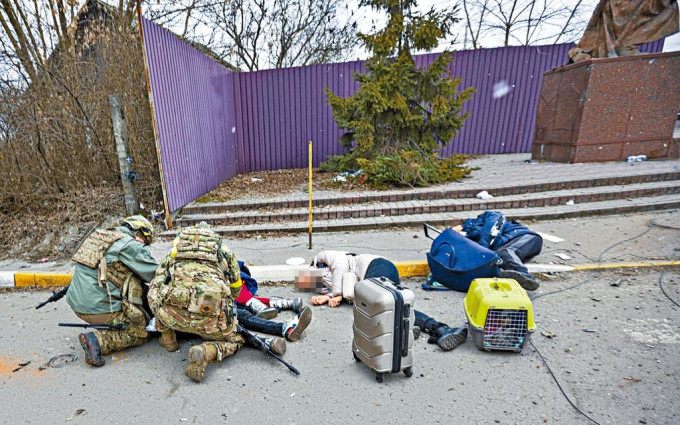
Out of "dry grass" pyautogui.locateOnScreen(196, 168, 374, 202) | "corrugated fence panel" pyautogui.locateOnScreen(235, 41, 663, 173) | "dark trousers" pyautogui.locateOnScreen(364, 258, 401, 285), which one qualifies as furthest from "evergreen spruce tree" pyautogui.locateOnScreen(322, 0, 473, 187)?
"dark trousers" pyautogui.locateOnScreen(364, 258, 401, 285)

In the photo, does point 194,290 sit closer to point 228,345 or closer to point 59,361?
point 228,345

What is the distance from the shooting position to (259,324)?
116 inches

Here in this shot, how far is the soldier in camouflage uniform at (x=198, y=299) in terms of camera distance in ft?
7.79

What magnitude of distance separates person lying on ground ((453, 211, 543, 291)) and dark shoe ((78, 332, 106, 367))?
3650 millimetres

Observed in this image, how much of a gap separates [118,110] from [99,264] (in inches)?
155

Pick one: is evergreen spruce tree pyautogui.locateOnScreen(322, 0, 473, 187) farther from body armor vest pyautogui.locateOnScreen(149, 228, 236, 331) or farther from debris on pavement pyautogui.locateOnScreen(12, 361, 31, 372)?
debris on pavement pyautogui.locateOnScreen(12, 361, 31, 372)

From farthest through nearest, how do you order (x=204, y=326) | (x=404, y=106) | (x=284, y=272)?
1. (x=404, y=106)
2. (x=284, y=272)
3. (x=204, y=326)

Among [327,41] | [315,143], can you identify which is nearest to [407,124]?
[315,143]

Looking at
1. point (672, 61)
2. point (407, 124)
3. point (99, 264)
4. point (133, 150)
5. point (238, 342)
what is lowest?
point (238, 342)

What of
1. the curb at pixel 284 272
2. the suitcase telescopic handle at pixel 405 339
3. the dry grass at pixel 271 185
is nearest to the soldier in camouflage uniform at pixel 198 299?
the suitcase telescopic handle at pixel 405 339

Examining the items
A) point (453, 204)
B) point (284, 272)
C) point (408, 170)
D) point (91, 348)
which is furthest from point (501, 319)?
point (408, 170)

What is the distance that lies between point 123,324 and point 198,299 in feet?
2.97

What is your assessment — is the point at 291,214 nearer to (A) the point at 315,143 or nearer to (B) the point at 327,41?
(A) the point at 315,143

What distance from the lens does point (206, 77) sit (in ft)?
24.6
